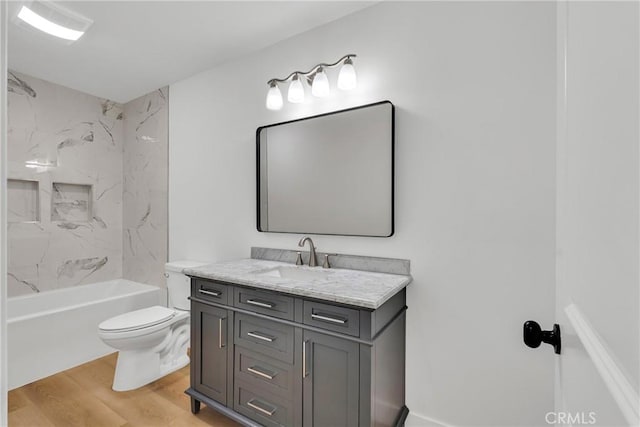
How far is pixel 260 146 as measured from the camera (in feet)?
7.64

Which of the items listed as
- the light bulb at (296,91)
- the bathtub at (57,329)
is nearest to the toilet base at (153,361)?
the bathtub at (57,329)

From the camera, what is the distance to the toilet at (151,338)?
6.86ft

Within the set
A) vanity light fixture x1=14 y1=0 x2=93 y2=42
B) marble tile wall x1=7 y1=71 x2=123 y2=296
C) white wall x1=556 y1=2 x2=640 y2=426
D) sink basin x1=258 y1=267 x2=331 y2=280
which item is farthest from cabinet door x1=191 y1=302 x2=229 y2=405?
marble tile wall x1=7 y1=71 x2=123 y2=296

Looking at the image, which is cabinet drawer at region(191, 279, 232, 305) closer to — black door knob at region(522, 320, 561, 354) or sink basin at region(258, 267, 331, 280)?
sink basin at region(258, 267, 331, 280)

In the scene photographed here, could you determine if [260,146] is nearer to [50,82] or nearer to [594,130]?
[594,130]

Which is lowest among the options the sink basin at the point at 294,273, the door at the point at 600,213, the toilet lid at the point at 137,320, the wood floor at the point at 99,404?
the wood floor at the point at 99,404

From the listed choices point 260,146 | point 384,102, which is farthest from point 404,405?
point 260,146

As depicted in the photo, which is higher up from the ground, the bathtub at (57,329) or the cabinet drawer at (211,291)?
the cabinet drawer at (211,291)

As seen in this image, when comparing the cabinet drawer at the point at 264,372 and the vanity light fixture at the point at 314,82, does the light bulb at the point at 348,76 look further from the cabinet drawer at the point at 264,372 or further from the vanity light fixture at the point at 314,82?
the cabinet drawer at the point at 264,372

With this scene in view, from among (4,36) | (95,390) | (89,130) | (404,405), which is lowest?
(95,390)

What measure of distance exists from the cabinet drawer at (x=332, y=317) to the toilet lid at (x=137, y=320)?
133 centimetres

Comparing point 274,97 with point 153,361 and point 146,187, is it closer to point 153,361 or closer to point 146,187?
point 146,187

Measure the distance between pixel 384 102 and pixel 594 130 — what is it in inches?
56.1

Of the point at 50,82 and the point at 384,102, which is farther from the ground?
the point at 50,82
